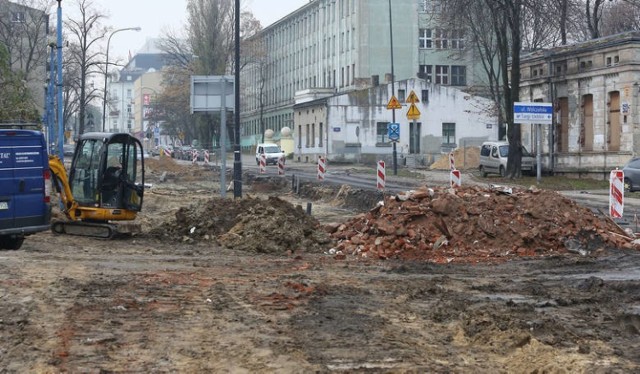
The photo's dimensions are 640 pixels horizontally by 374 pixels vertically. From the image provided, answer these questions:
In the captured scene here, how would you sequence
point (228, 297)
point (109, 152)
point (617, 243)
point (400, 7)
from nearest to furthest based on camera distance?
point (228, 297)
point (617, 243)
point (109, 152)
point (400, 7)

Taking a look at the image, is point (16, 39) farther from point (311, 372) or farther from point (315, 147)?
point (311, 372)

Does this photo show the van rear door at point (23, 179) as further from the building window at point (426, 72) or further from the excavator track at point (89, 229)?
the building window at point (426, 72)

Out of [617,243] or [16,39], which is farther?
[16,39]

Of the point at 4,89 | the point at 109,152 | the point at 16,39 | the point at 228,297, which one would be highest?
the point at 16,39

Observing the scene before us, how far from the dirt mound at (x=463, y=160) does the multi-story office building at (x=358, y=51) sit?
13927 millimetres

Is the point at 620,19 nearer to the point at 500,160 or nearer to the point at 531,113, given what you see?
the point at 500,160

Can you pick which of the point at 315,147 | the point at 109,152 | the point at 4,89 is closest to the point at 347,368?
the point at 109,152

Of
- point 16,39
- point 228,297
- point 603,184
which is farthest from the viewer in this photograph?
point 16,39

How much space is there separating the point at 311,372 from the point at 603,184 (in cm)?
3548

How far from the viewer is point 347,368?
7.44m

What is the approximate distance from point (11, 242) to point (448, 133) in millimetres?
58844

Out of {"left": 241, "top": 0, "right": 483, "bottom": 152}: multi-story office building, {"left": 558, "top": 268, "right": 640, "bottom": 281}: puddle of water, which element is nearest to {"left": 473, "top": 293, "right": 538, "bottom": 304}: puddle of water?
{"left": 558, "top": 268, "right": 640, "bottom": 281}: puddle of water

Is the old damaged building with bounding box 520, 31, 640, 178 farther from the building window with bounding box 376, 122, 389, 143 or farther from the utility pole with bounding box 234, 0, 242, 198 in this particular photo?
the building window with bounding box 376, 122, 389, 143

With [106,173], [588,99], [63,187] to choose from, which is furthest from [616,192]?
[588,99]
